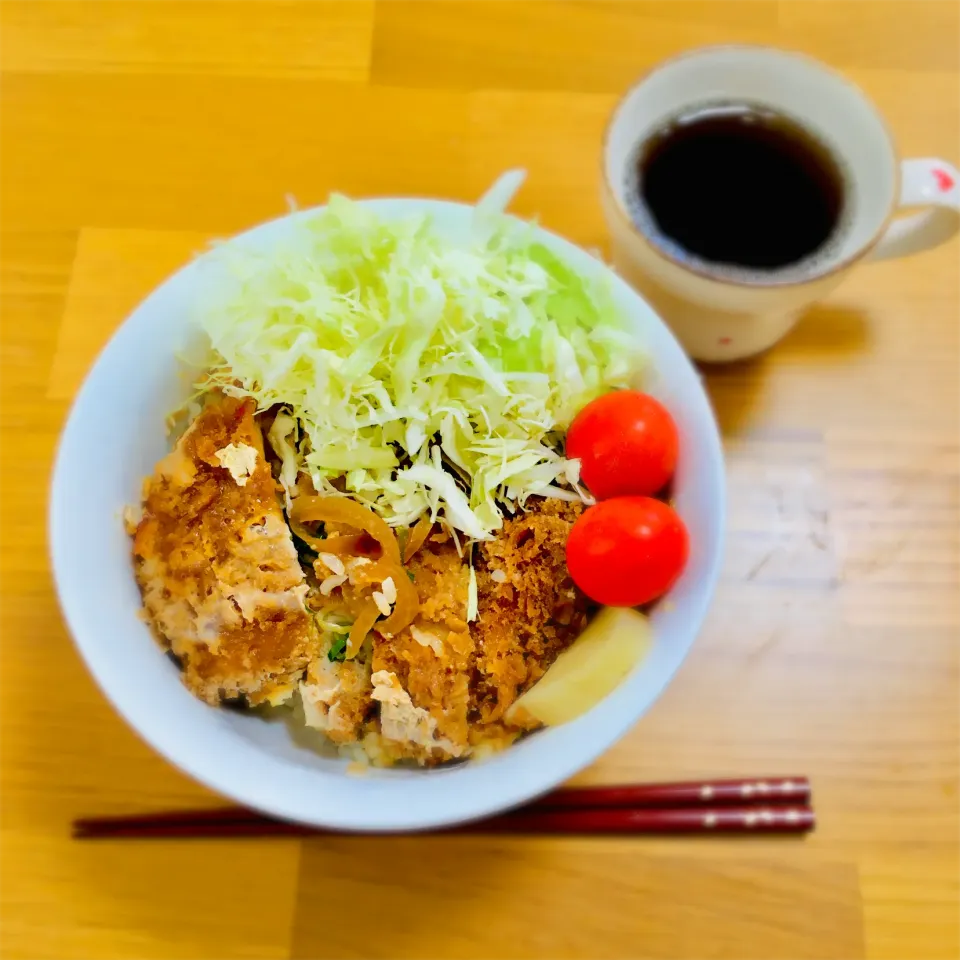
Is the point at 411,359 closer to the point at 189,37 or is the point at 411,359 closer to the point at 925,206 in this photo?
the point at 925,206

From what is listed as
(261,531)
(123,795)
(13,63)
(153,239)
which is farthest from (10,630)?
(13,63)

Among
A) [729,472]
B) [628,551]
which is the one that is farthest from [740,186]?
[628,551]

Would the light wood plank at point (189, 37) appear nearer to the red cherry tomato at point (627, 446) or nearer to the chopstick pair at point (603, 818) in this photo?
the red cherry tomato at point (627, 446)

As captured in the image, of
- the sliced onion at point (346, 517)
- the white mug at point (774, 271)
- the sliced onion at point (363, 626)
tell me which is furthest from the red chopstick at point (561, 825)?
the white mug at point (774, 271)

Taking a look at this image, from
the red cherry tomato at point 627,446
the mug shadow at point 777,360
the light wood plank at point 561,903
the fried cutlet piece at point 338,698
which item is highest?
the mug shadow at point 777,360

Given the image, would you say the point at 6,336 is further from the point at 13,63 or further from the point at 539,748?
the point at 539,748

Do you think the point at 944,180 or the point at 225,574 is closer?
the point at 225,574
